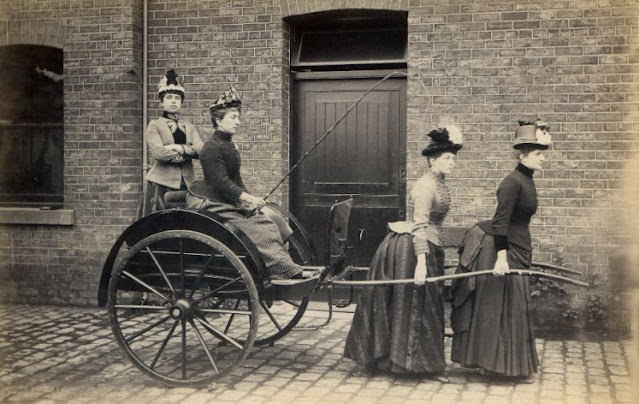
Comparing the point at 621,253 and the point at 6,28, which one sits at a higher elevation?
the point at 6,28

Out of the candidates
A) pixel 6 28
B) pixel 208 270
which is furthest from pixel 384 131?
pixel 6 28

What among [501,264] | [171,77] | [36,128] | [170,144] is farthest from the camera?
[36,128]

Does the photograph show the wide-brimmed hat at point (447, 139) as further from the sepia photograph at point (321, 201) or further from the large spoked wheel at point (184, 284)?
the large spoked wheel at point (184, 284)

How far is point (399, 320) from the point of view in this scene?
505 centimetres

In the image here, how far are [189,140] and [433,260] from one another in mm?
2557

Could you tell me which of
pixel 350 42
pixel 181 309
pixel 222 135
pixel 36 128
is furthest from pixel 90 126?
pixel 181 309

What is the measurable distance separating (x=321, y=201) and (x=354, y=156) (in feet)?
1.91

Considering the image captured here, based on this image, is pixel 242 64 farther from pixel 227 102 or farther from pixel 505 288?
pixel 505 288

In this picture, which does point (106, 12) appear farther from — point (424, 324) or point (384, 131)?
point (424, 324)

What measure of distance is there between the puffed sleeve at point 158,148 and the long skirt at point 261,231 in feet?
3.70

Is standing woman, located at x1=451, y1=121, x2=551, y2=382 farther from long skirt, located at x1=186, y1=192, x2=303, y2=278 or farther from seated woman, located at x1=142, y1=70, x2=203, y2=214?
seated woman, located at x1=142, y1=70, x2=203, y2=214

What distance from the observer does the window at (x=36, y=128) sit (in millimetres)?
7848

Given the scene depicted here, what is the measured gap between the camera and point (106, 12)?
24.4 ft

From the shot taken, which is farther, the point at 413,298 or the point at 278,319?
the point at 278,319
